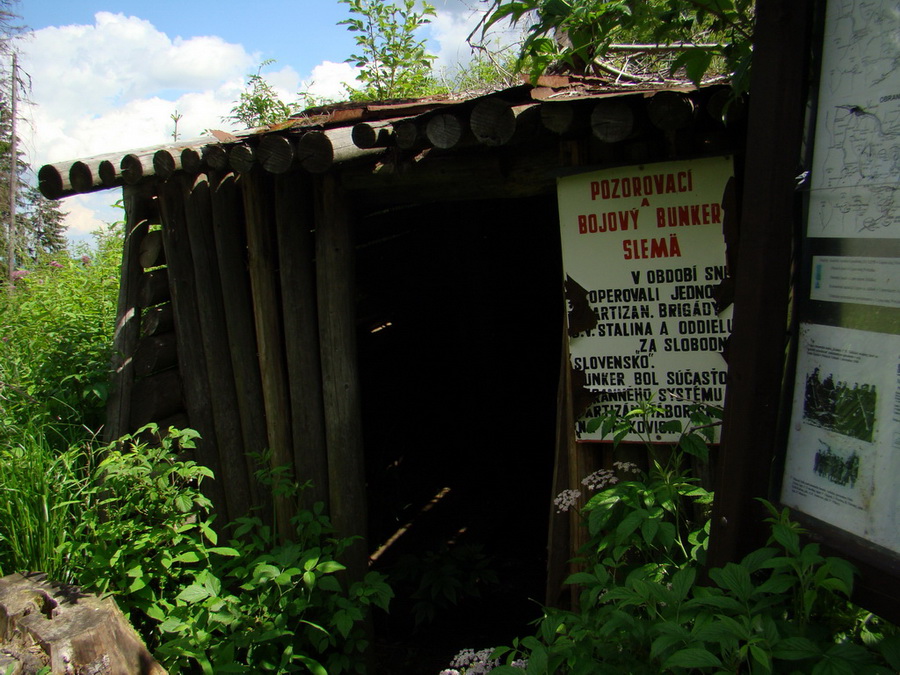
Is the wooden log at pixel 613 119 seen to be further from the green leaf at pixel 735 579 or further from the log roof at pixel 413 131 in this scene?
the green leaf at pixel 735 579

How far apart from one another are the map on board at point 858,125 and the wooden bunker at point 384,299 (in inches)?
37.5

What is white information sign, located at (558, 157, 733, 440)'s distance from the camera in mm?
3056

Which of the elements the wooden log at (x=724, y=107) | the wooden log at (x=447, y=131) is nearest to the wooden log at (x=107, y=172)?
the wooden log at (x=447, y=131)

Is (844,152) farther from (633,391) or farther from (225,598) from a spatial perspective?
(225,598)

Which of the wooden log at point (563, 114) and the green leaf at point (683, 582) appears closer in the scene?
the green leaf at point (683, 582)

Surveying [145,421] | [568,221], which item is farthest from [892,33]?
[145,421]

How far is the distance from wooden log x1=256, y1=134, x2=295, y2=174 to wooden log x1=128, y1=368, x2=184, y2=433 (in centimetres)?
166

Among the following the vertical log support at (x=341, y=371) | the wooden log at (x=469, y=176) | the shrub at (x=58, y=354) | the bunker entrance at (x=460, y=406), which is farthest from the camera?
the bunker entrance at (x=460, y=406)

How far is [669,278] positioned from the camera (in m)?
3.12

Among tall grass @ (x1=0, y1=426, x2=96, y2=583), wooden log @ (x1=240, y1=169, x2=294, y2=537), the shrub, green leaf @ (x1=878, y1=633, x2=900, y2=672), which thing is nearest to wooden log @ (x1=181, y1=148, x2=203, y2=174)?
wooden log @ (x1=240, y1=169, x2=294, y2=537)

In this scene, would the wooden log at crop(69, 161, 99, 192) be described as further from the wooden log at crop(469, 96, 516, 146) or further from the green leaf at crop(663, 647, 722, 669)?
the green leaf at crop(663, 647, 722, 669)

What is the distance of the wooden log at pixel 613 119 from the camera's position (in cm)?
268

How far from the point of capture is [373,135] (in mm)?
3014

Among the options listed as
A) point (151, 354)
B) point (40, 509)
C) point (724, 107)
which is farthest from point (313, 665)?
point (724, 107)
